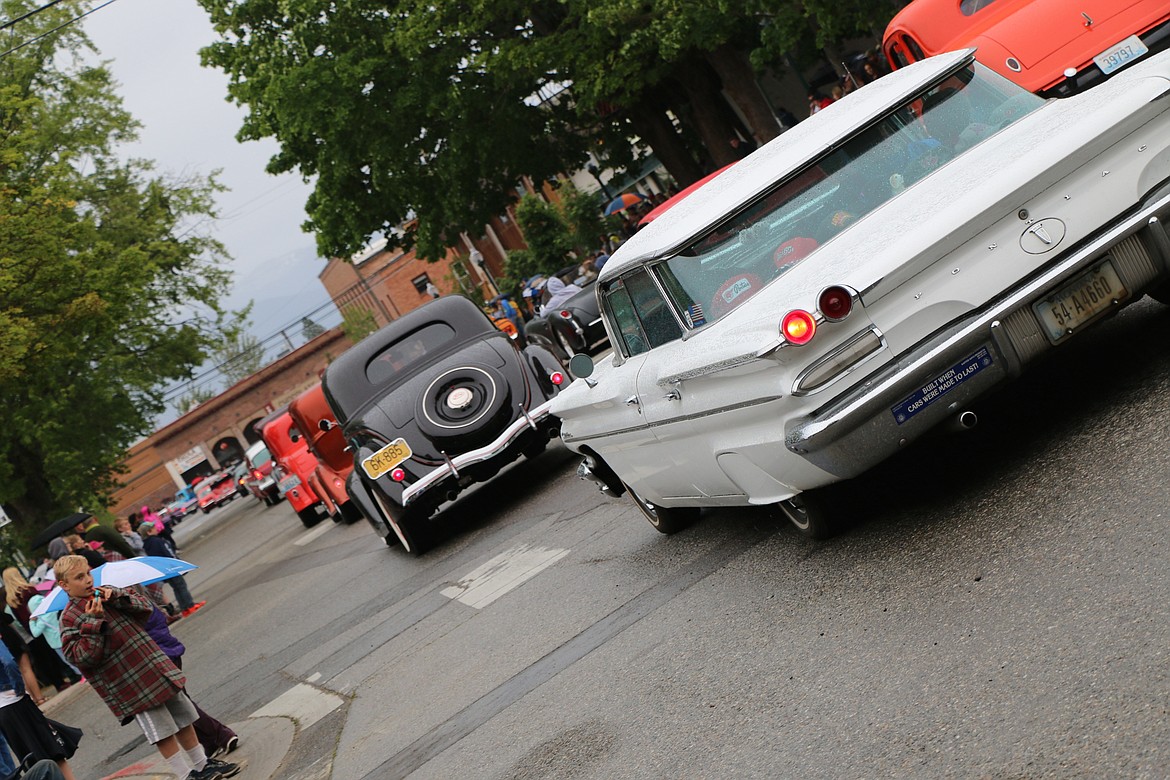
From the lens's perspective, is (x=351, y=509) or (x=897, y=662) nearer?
(x=897, y=662)

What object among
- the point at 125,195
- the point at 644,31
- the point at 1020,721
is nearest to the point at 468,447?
the point at 1020,721

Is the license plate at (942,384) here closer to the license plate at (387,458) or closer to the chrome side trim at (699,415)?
the chrome side trim at (699,415)

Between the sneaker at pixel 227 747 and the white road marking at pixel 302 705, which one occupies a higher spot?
the sneaker at pixel 227 747

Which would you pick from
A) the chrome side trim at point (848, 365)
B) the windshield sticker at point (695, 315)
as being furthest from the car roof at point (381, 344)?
the chrome side trim at point (848, 365)

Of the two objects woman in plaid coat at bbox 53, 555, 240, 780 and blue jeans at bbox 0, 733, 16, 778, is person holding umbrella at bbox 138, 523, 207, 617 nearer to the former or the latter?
blue jeans at bbox 0, 733, 16, 778

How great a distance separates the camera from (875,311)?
534cm

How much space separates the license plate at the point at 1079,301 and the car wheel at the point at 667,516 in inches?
122

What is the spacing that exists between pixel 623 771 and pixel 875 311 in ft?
6.84

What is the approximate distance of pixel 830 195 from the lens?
239 inches

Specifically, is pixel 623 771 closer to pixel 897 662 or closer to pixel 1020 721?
pixel 897 662

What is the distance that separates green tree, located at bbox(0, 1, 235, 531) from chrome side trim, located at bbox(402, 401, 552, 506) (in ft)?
45.4

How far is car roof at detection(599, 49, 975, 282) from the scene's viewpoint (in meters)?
6.15

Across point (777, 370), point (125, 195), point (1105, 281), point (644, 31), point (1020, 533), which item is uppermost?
point (125, 195)

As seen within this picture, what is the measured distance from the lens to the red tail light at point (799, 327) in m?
5.28
